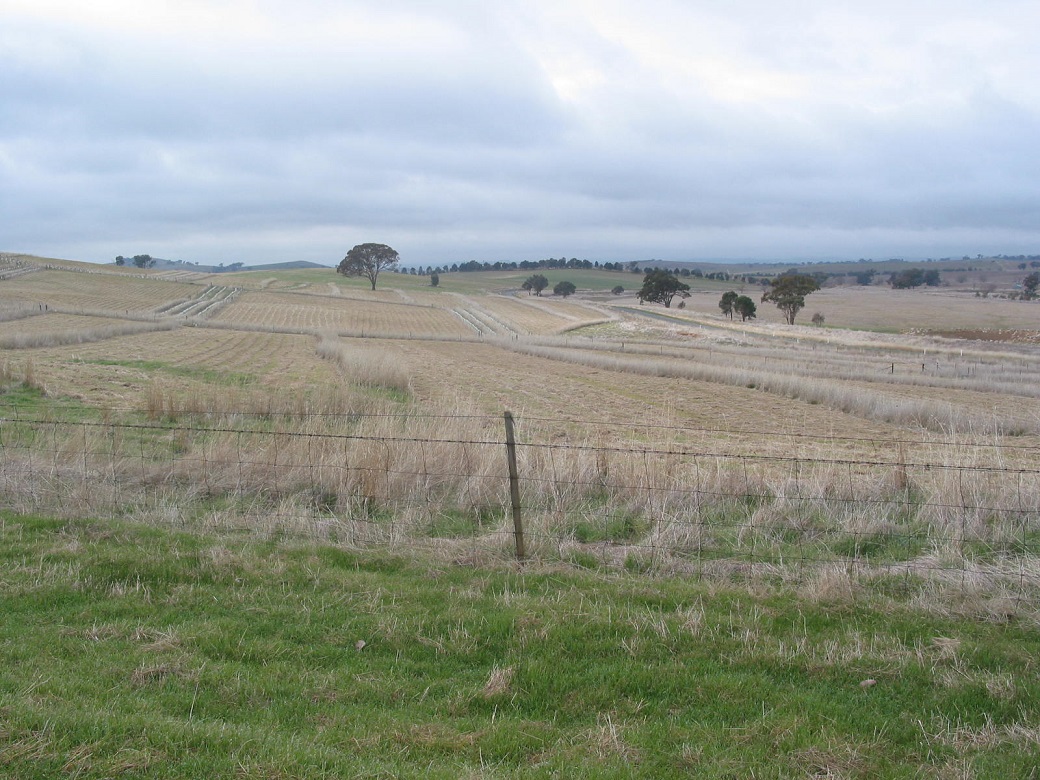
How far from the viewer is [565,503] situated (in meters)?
8.56

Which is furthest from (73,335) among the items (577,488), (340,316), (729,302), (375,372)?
(729,302)

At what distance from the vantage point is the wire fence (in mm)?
6949

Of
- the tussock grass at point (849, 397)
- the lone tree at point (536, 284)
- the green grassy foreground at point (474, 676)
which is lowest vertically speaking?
the tussock grass at point (849, 397)

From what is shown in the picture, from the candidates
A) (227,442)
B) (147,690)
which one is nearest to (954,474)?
(147,690)

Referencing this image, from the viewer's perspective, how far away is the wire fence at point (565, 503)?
6.95 metres

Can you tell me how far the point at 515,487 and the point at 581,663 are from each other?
91.1 inches

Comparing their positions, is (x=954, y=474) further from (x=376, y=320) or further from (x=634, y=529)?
(x=376, y=320)

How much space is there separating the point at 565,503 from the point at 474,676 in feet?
13.4

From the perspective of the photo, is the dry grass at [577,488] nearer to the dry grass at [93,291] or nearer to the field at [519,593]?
the field at [519,593]

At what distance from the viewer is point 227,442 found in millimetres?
11141

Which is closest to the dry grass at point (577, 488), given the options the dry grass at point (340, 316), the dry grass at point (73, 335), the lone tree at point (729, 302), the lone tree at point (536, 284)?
the dry grass at point (73, 335)

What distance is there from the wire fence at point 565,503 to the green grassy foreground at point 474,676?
93 centimetres

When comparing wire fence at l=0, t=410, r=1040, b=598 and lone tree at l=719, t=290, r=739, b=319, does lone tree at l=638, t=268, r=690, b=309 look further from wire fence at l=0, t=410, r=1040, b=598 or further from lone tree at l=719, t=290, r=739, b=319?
wire fence at l=0, t=410, r=1040, b=598

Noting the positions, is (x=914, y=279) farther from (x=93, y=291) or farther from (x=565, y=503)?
(x=565, y=503)
